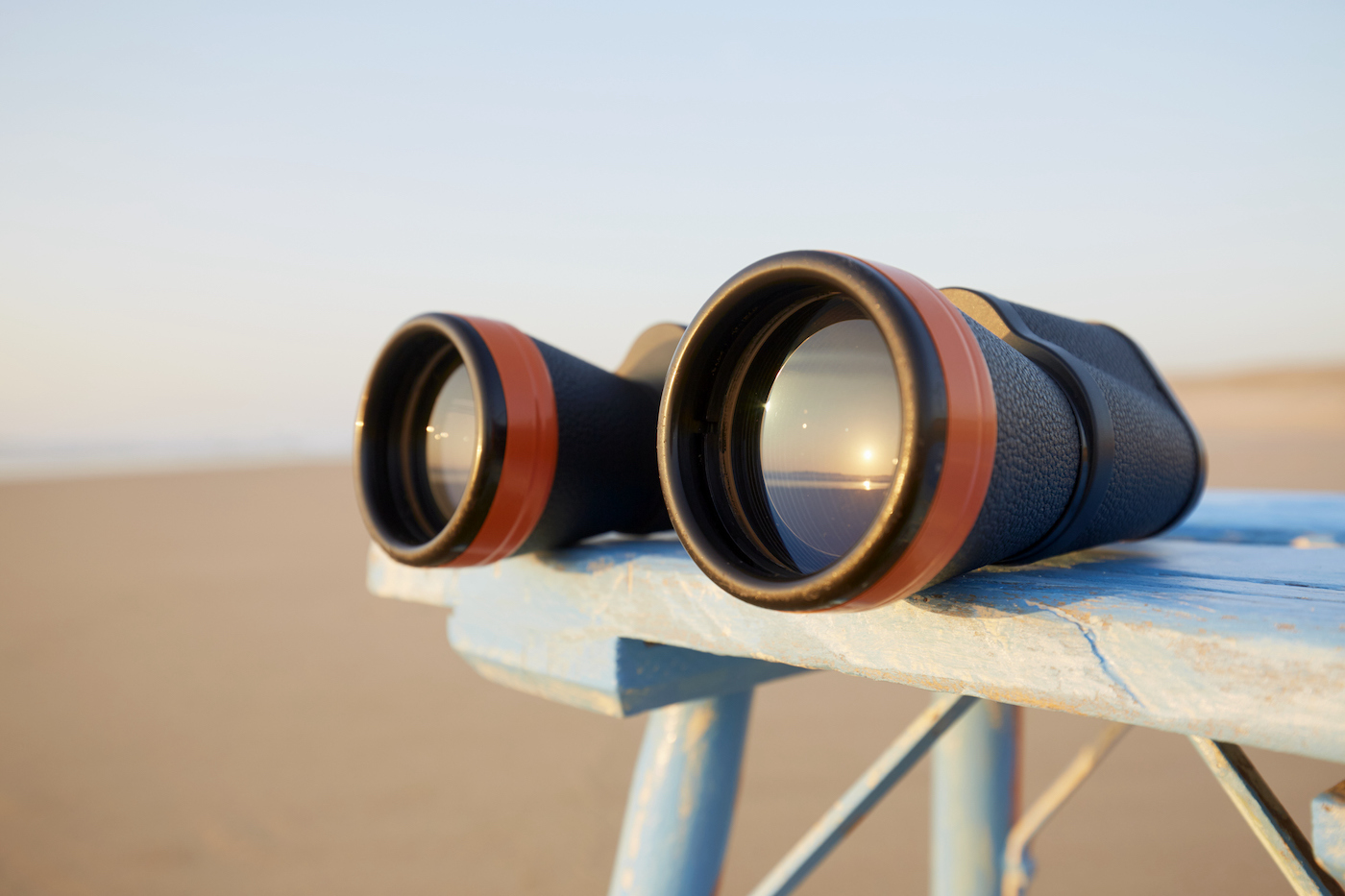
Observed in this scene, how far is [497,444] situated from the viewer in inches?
25.6

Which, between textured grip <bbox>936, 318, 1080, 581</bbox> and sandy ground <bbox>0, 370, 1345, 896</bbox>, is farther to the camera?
sandy ground <bbox>0, 370, 1345, 896</bbox>

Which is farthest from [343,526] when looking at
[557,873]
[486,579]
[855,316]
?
[855,316]

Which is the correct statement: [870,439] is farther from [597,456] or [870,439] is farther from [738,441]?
[597,456]

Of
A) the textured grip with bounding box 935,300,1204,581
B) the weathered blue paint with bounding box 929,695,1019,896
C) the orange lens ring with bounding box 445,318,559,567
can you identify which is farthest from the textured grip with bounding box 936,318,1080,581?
the weathered blue paint with bounding box 929,695,1019,896

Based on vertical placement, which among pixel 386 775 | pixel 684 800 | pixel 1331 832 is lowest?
pixel 386 775

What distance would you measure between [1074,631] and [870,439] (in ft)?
0.51

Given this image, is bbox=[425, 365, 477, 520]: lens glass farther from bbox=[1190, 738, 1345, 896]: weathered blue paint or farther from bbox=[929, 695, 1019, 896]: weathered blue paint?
bbox=[929, 695, 1019, 896]: weathered blue paint

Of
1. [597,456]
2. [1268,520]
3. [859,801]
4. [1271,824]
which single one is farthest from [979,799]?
[597,456]

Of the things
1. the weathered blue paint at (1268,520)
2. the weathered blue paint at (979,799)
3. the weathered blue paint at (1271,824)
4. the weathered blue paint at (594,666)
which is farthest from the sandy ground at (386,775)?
the weathered blue paint at (1271,824)

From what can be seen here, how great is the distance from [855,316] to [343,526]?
6.58 meters

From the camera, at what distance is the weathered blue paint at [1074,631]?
409mm

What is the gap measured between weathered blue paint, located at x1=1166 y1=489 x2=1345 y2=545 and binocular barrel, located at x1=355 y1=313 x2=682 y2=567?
0.62m

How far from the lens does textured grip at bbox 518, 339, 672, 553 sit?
730 mm

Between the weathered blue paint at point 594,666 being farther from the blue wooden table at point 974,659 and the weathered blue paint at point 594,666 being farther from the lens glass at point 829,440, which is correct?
the lens glass at point 829,440
